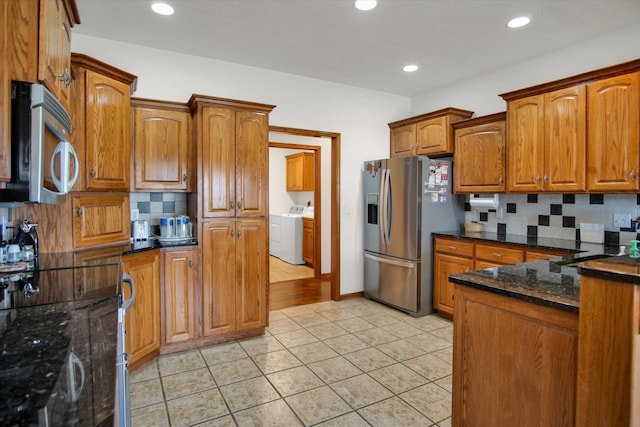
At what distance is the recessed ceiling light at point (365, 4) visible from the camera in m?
2.47

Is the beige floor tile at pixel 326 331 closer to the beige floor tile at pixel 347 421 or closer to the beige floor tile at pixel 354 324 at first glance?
the beige floor tile at pixel 354 324

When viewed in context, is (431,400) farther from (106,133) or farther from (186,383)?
(106,133)

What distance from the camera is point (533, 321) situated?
133 cm

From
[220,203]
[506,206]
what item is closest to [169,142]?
[220,203]

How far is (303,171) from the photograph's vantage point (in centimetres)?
678

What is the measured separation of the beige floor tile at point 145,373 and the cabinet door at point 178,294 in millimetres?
216

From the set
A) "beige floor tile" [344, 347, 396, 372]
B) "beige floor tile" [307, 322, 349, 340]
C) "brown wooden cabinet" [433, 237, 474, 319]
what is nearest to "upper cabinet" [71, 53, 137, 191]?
"beige floor tile" [307, 322, 349, 340]

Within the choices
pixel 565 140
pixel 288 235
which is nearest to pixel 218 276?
pixel 565 140

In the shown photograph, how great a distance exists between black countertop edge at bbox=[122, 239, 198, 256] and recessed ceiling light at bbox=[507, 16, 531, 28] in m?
3.09

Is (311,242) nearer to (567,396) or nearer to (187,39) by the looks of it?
(187,39)

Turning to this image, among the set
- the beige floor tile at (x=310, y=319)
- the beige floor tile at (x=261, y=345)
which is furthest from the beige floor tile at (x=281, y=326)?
the beige floor tile at (x=261, y=345)

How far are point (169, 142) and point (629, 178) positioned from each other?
3.64m

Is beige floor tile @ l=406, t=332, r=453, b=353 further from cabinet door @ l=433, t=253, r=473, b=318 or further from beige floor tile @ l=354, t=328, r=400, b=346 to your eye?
cabinet door @ l=433, t=253, r=473, b=318

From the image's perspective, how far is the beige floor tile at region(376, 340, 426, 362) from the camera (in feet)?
9.52
